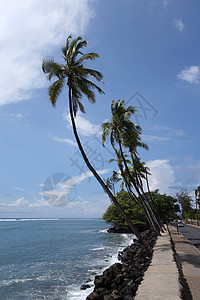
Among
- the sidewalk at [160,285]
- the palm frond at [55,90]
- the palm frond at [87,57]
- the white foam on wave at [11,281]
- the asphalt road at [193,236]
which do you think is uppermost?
the palm frond at [87,57]

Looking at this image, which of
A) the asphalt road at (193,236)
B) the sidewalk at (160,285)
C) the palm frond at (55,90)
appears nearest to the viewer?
the sidewalk at (160,285)

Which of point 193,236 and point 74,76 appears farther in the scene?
point 193,236

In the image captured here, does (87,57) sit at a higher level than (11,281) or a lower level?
higher

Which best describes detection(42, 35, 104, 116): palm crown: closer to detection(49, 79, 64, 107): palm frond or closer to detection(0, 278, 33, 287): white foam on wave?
detection(49, 79, 64, 107): palm frond

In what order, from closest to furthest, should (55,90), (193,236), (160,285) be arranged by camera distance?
(160,285)
(55,90)
(193,236)

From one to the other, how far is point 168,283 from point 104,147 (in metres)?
13.0

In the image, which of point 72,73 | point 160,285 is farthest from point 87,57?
point 160,285

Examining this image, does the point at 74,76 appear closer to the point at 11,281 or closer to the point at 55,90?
the point at 55,90

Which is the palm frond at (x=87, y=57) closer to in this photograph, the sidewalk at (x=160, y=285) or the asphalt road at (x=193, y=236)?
the sidewalk at (x=160, y=285)

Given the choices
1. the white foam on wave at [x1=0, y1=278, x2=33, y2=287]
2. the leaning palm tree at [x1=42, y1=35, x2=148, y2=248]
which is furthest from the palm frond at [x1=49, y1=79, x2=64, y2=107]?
the white foam on wave at [x1=0, y1=278, x2=33, y2=287]

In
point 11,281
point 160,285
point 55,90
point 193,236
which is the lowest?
point 11,281

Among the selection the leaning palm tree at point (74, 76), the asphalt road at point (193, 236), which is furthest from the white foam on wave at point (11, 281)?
the asphalt road at point (193, 236)

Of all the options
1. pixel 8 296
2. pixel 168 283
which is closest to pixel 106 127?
pixel 8 296

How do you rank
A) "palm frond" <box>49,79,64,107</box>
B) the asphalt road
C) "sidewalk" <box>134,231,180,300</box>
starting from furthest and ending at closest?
the asphalt road → "palm frond" <box>49,79,64,107</box> → "sidewalk" <box>134,231,180,300</box>
